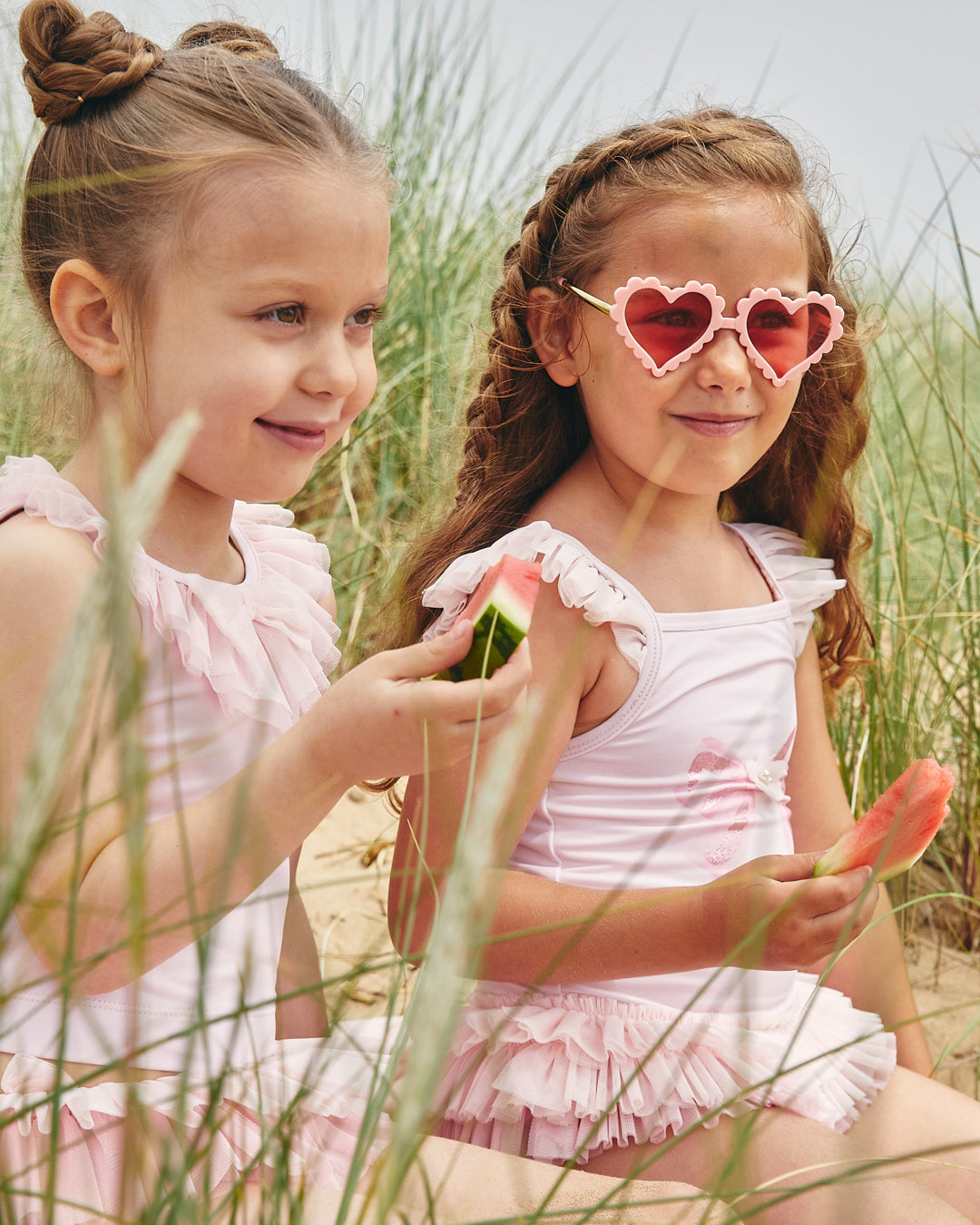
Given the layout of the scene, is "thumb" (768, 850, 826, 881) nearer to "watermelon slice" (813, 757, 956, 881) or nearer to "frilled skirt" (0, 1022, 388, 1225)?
"watermelon slice" (813, 757, 956, 881)

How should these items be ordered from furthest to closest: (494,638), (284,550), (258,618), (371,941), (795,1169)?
(371,941)
(284,550)
(258,618)
(795,1169)
(494,638)

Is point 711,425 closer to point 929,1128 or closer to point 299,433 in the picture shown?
point 299,433

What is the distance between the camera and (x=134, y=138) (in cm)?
170

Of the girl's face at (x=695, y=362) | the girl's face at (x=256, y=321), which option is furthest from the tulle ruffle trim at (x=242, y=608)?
the girl's face at (x=695, y=362)

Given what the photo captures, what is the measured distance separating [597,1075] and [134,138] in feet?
4.87

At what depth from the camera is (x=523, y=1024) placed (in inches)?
71.3

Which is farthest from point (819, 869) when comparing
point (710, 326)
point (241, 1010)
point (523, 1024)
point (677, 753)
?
point (241, 1010)

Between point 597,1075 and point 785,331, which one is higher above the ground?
point 785,331

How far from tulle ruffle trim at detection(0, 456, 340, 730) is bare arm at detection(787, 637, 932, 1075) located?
91 centimetres

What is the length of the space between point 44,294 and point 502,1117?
4.53 feet

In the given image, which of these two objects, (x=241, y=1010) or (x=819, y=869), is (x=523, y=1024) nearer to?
(x=819, y=869)

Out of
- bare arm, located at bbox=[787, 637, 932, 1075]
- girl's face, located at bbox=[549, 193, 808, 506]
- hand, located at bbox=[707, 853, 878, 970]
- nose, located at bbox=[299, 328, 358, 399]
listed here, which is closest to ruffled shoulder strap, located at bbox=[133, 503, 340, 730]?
nose, located at bbox=[299, 328, 358, 399]

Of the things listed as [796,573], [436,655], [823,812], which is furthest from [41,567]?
[823,812]

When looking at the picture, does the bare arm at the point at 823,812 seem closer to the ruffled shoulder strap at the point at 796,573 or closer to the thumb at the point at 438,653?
the ruffled shoulder strap at the point at 796,573
